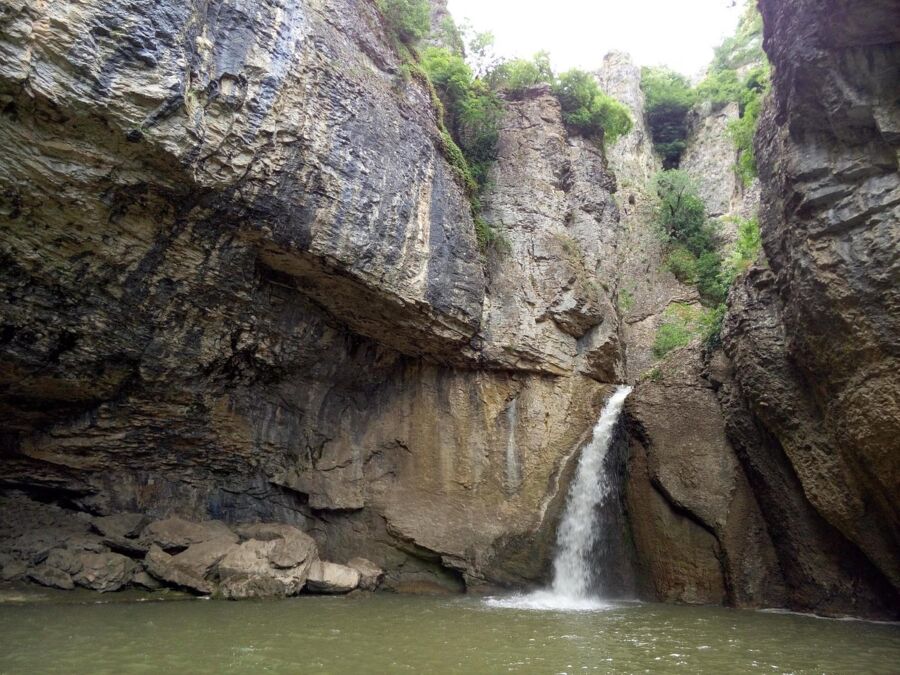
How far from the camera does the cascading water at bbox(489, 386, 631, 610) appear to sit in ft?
40.3

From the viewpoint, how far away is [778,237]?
1033cm

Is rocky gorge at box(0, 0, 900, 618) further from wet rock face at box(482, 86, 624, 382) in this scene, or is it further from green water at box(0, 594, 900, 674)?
green water at box(0, 594, 900, 674)

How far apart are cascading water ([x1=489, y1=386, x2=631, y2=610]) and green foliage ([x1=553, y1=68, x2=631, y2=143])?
10159 millimetres

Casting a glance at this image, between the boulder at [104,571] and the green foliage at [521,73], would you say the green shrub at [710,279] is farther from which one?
the boulder at [104,571]

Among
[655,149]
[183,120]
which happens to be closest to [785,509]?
[183,120]

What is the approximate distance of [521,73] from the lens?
19125mm

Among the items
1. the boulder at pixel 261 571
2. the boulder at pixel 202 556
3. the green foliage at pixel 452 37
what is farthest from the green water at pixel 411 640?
the green foliage at pixel 452 37

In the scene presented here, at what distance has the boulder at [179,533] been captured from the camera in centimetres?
1202

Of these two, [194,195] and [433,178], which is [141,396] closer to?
[194,195]

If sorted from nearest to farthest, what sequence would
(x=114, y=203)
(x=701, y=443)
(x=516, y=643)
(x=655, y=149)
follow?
(x=516, y=643)
(x=114, y=203)
(x=701, y=443)
(x=655, y=149)

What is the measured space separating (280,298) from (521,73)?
1181 cm

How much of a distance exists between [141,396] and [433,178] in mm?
7849

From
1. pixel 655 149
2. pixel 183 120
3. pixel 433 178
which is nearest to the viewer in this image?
pixel 183 120

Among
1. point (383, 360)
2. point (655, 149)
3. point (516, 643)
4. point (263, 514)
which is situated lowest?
point (516, 643)
